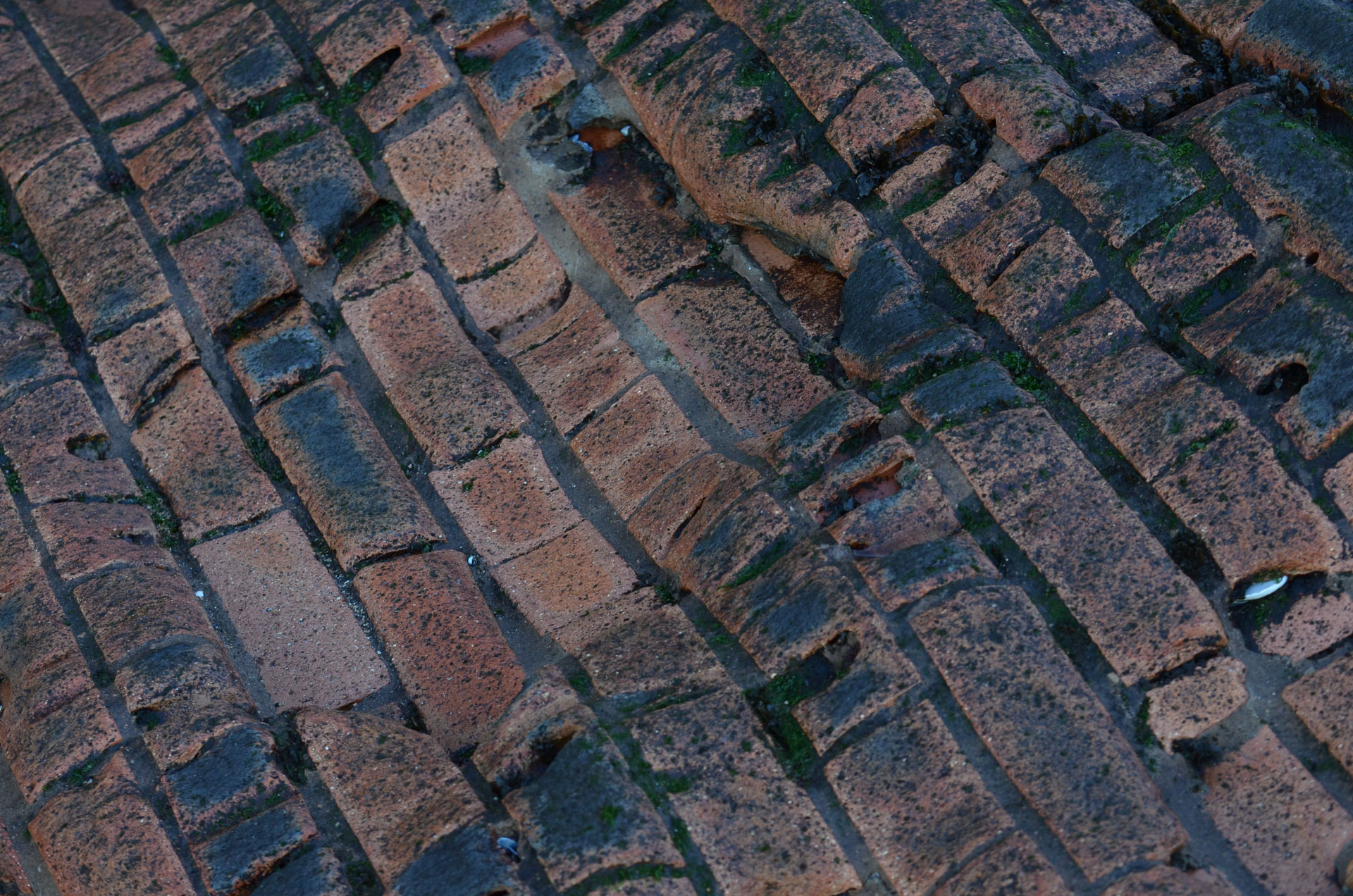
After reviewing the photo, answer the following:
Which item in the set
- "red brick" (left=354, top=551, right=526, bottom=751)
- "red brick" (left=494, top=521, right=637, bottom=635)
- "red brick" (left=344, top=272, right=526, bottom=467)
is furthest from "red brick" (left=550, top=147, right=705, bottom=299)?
"red brick" (left=354, top=551, right=526, bottom=751)

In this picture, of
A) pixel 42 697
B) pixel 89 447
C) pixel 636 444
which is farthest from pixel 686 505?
pixel 89 447

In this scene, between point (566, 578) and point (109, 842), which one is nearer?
point (109, 842)

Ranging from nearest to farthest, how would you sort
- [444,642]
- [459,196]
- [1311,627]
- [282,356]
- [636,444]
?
[1311,627], [444,642], [636,444], [282,356], [459,196]

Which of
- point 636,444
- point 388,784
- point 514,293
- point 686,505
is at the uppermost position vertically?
point 514,293

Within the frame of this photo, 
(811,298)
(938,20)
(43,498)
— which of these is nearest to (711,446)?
(811,298)

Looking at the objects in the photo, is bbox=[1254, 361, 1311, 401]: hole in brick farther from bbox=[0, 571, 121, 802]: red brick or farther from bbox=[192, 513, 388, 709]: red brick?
bbox=[0, 571, 121, 802]: red brick

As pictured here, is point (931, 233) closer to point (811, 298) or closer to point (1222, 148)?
point (811, 298)

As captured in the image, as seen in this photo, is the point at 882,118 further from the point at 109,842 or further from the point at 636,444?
the point at 109,842

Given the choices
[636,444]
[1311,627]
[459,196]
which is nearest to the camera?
[1311,627]

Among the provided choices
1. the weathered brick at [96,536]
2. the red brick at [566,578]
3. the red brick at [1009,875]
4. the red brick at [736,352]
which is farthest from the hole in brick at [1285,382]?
the weathered brick at [96,536]

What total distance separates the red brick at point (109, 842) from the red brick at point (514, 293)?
183cm

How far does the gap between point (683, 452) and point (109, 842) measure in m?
1.99

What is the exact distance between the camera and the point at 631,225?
385cm

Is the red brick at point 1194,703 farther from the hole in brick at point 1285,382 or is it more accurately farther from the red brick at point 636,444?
the red brick at point 636,444
